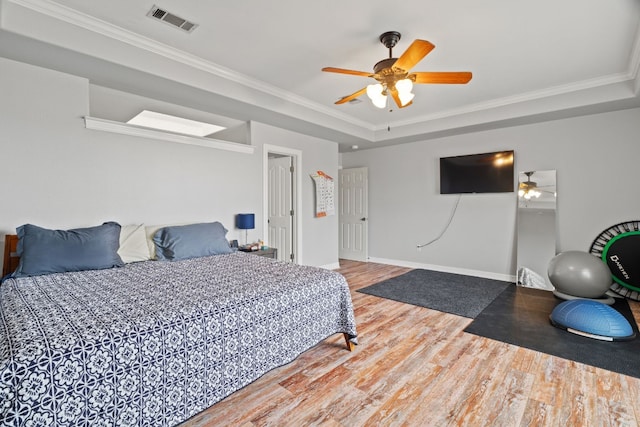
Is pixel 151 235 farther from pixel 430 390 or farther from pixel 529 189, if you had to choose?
pixel 529 189

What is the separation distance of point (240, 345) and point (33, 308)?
3.63ft

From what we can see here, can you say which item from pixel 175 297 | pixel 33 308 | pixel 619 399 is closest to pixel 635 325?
pixel 619 399

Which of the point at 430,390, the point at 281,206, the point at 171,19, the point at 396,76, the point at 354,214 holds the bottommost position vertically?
the point at 430,390

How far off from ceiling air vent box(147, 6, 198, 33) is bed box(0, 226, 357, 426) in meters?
2.04

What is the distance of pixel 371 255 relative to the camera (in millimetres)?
6633

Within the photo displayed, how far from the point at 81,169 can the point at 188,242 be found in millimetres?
1216

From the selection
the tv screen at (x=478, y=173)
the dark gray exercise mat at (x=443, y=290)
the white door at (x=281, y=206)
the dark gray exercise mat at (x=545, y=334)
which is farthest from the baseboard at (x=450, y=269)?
the white door at (x=281, y=206)

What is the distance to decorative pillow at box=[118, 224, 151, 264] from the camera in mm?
2982

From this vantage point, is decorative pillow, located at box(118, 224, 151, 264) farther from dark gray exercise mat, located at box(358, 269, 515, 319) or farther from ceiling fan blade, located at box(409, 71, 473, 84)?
ceiling fan blade, located at box(409, 71, 473, 84)

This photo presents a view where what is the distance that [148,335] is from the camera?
4.78 feet

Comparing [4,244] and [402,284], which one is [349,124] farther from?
[4,244]

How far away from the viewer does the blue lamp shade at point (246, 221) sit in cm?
407

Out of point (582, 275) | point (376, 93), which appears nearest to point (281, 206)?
point (376, 93)

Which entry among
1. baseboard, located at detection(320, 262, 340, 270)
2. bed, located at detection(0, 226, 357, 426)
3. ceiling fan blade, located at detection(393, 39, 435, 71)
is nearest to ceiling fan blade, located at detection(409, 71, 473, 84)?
ceiling fan blade, located at detection(393, 39, 435, 71)
